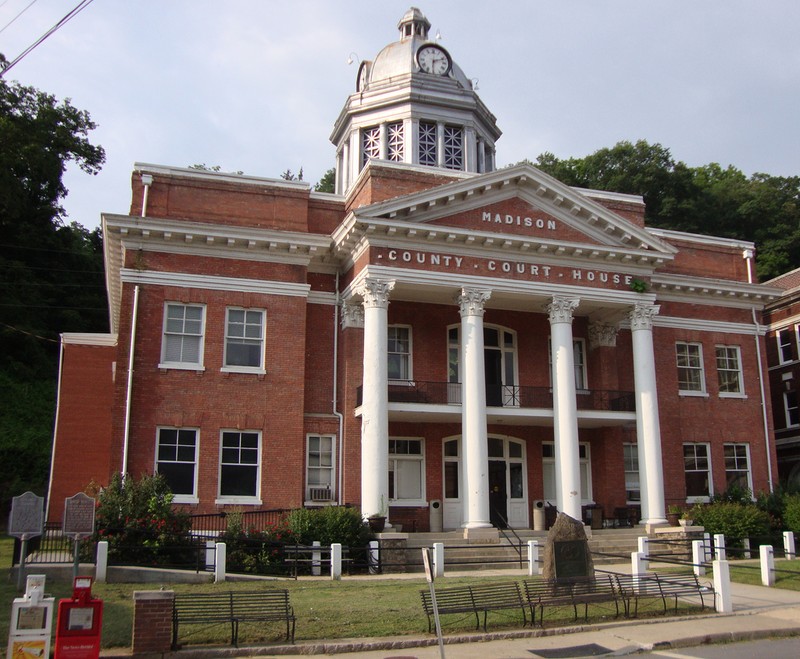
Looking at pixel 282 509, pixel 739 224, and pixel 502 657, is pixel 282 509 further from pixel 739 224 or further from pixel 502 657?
pixel 739 224

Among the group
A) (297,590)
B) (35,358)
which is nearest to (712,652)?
(297,590)

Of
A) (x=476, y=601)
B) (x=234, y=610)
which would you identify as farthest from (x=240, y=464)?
(x=476, y=601)

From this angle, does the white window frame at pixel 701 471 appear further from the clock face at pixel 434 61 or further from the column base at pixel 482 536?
the clock face at pixel 434 61

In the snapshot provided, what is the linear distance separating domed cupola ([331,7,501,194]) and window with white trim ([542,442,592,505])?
45.2 ft

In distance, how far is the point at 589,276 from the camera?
1113 inches

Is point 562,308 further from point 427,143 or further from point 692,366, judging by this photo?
point 427,143

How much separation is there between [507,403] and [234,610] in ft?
55.9

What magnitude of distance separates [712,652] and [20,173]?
44906 millimetres

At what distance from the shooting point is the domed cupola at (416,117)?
3734 cm

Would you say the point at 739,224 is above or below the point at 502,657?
above

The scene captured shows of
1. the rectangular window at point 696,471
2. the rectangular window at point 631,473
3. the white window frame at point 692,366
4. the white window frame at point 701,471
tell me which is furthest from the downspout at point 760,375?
the rectangular window at point 631,473

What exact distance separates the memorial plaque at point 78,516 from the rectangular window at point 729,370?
84.7 ft

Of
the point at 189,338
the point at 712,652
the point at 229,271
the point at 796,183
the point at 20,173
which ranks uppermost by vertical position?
the point at 796,183

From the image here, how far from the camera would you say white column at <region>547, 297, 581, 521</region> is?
85.4 feet
